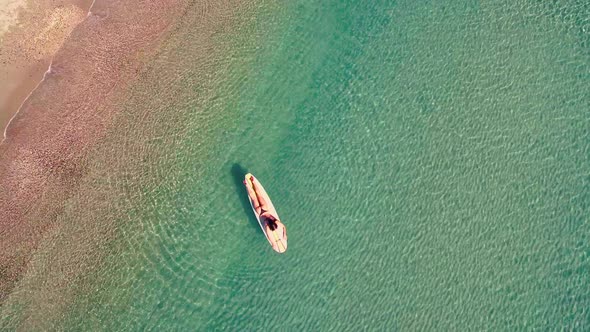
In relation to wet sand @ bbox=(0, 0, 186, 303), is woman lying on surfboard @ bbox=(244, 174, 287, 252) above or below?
below

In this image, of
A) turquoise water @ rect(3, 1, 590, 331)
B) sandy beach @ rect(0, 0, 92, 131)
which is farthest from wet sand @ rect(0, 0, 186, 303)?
turquoise water @ rect(3, 1, 590, 331)

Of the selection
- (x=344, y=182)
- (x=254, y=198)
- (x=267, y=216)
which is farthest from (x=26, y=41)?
(x=344, y=182)

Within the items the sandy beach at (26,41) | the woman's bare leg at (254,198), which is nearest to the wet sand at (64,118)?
the sandy beach at (26,41)

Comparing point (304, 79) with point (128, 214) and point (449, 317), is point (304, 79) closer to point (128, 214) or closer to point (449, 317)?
point (128, 214)

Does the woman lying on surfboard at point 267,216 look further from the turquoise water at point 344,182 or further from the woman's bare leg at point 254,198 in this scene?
the turquoise water at point 344,182

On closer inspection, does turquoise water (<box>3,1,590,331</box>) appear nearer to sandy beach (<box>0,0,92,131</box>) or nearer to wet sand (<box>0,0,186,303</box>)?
wet sand (<box>0,0,186,303</box>)

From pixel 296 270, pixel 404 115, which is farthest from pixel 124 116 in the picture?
pixel 404 115
